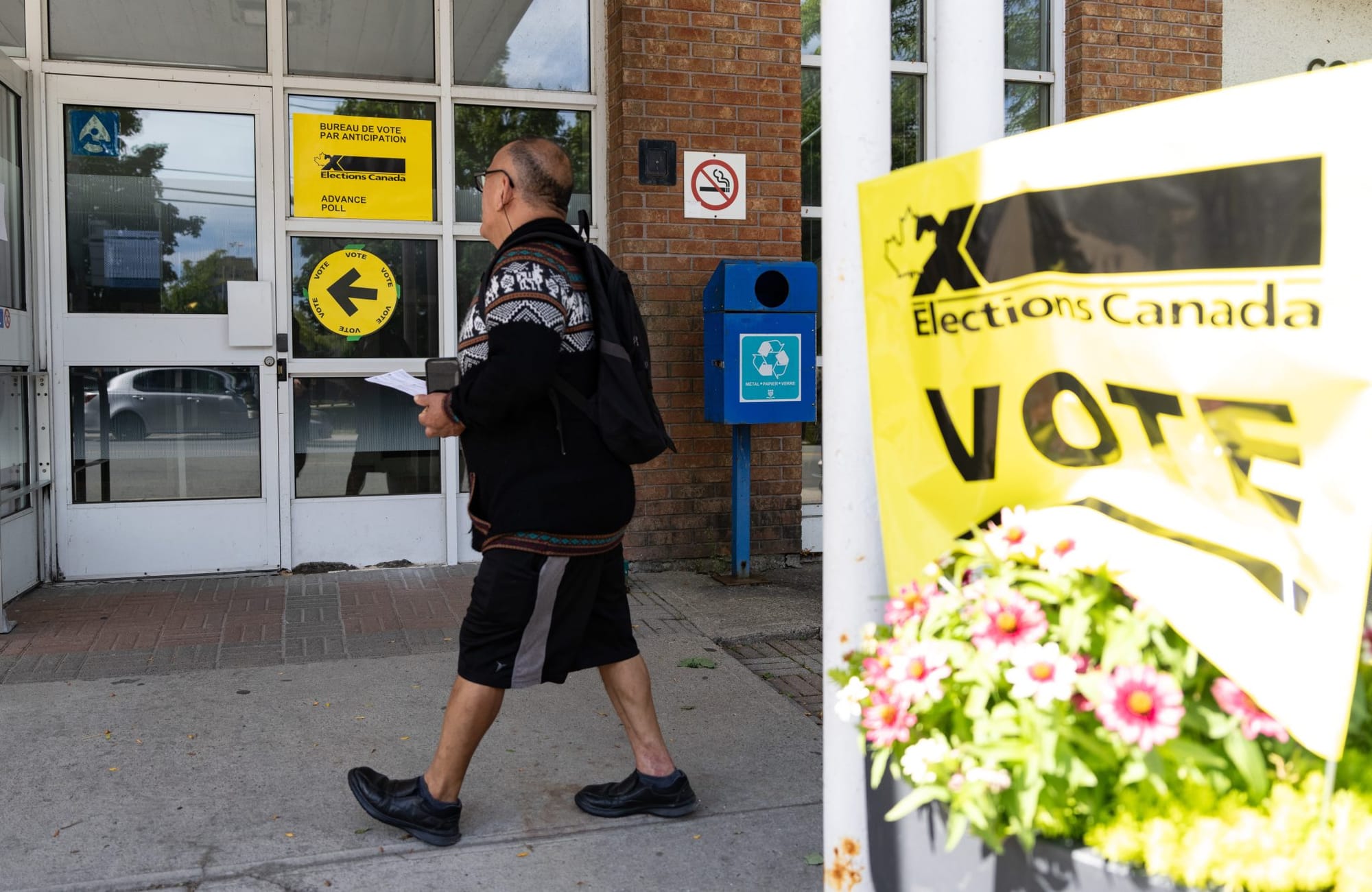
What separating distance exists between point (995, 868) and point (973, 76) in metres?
1.39

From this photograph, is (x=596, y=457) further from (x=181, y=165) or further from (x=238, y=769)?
(x=181, y=165)

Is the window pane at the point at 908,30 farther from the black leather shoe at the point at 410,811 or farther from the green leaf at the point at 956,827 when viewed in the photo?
the green leaf at the point at 956,827

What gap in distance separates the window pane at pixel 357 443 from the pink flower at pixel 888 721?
510cm

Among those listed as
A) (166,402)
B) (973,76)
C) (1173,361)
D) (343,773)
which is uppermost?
(973,76)

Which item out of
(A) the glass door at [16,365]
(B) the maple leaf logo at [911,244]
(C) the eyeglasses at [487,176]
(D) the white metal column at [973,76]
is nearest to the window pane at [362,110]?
(A) the glass door at [16,365]

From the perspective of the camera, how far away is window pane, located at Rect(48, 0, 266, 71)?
239 inches

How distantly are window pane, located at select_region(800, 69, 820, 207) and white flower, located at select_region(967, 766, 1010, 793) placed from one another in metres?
5.81

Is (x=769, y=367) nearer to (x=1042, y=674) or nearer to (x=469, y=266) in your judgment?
(x=469, y=266)

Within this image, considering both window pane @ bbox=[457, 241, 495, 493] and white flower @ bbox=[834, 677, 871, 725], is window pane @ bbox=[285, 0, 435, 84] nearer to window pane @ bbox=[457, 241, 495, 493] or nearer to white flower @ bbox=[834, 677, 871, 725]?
window pane @ bbox=[457, 241, 495, 493]

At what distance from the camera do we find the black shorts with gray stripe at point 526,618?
124 inches

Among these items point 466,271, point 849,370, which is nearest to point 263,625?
point 466,271

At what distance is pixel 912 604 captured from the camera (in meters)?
1.78

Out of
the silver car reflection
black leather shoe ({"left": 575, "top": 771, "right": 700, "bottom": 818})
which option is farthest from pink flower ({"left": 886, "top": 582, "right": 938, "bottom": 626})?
the silver car reflection

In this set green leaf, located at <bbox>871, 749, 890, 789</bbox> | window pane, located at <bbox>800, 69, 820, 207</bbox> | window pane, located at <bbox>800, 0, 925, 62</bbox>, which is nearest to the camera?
green leaf, located at <bbox>871, 749, 890, 789</bbox>
